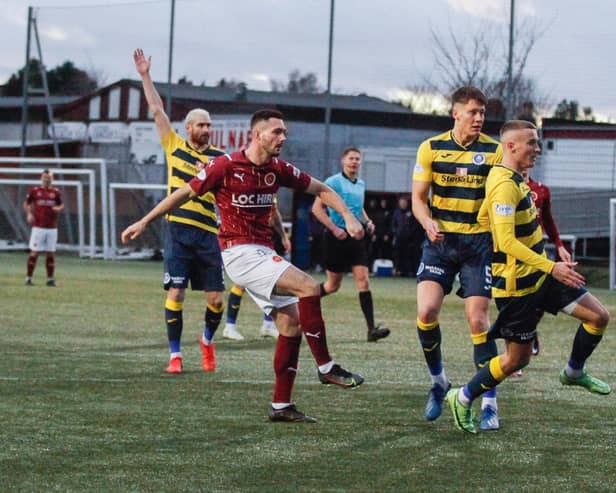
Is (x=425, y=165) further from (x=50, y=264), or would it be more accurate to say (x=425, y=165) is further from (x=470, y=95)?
(x=50, y=264)

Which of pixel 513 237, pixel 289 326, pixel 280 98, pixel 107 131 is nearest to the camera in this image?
pixel 513 237

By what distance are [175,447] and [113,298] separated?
42.8 feet

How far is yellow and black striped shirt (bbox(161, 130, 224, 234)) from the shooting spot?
1069 centimetres

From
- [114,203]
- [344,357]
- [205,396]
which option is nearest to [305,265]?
[114,203]

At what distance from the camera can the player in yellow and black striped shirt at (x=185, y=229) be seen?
10.6 m

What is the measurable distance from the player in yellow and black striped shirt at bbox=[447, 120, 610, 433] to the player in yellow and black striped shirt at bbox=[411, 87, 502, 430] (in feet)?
2.27

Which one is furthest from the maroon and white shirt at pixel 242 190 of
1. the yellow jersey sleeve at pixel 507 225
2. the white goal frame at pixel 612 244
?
the white goal frame at pixel 612 244

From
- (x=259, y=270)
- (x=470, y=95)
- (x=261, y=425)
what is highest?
(x=470, y=95)

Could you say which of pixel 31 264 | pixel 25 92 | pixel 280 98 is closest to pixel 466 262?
pixel 31 264

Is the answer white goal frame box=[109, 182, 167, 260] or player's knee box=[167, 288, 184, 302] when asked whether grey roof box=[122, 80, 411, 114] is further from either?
player's knee box=[167, 288, 184, 302]

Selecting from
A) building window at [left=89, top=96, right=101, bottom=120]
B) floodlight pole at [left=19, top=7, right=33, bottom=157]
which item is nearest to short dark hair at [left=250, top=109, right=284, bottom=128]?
floodlight pole at [left=19, top=7, right=33, bottom=157]

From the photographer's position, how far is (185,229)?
1070 cm

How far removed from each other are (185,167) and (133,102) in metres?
43.3

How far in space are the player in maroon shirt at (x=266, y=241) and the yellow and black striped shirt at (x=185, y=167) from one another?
8.21 ft
